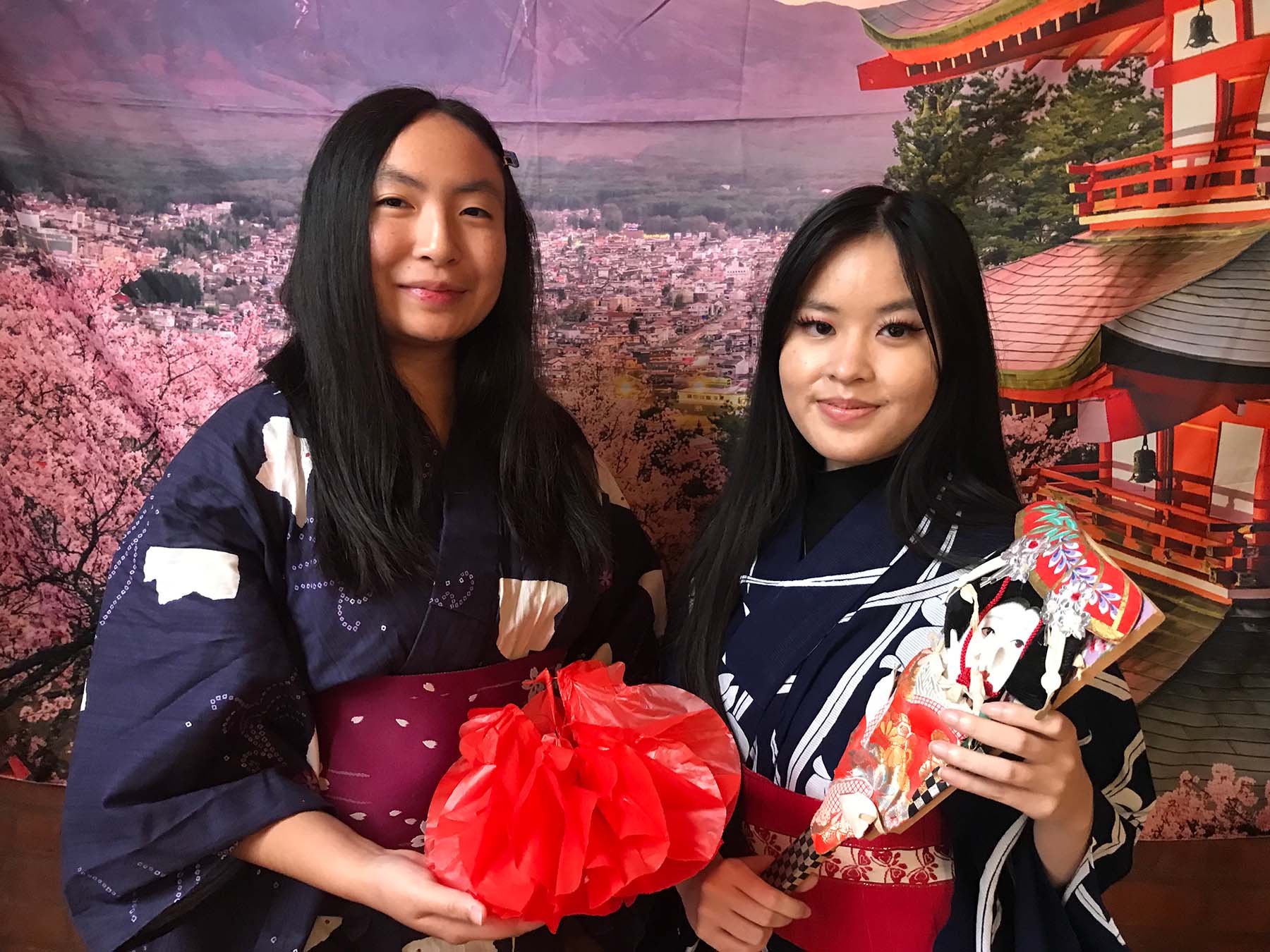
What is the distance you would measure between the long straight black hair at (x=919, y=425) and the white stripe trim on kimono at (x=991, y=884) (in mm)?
395

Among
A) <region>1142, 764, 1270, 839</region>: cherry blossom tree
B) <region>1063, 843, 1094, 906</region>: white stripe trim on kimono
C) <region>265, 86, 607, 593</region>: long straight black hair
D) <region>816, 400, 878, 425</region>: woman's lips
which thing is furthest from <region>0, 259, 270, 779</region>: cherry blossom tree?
<region>1142, 764, 1270, 839</region>: cherry blossom tree

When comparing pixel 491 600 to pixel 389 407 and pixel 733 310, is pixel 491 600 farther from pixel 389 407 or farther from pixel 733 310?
pixel 733 310

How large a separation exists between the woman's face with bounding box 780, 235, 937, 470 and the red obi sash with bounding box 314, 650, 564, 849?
0.71 metres

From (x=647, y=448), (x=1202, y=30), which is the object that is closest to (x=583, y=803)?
(x=647, y=448)

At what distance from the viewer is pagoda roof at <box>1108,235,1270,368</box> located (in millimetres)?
1734

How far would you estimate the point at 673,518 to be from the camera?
204 cm

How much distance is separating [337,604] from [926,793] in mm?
818

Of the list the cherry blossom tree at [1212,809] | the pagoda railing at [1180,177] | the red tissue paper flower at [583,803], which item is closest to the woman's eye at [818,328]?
the red tissue paper flower at [583,803]

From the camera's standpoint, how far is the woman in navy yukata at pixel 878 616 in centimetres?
116

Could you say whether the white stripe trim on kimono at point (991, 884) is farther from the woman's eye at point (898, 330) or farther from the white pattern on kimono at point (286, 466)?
the white pattern on kimono at point (286, 466)

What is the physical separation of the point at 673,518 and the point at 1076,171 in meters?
1.14

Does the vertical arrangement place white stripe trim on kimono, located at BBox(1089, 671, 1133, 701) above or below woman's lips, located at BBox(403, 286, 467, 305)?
below

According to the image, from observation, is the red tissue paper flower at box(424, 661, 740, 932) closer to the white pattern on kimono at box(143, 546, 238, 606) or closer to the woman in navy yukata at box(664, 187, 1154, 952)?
the woman in navy yukata at box(664, 187, 1154, 952)

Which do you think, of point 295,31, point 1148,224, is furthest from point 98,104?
point 1148,224
